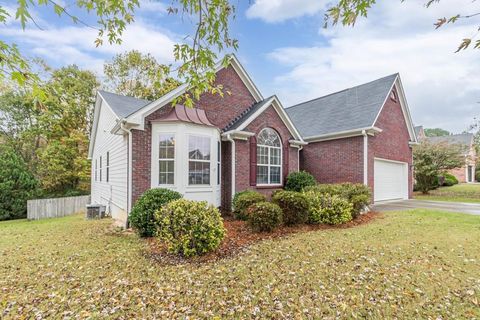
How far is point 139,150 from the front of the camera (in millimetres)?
8555

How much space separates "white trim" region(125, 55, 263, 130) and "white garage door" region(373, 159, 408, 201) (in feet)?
25.3

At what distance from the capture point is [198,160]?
932 centimetres

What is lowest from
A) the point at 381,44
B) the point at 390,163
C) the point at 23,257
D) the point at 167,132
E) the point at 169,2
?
the point at 23,257

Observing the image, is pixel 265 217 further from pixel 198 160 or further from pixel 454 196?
pixel 454 196

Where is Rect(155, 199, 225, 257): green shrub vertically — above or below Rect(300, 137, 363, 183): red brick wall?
below

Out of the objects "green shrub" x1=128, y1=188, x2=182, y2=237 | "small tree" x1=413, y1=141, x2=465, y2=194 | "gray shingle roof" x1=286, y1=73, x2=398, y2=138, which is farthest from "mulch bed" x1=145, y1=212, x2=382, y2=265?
"small tree" x1=413, y1=141, x2=465, y2=194

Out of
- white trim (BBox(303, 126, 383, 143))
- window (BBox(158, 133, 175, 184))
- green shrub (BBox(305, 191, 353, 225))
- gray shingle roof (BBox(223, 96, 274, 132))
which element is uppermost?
→ gray shingle roof (BBox(223, 96, 274, 132))

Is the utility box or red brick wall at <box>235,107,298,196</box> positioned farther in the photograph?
the utility box

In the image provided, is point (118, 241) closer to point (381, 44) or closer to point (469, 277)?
point (469, 277)

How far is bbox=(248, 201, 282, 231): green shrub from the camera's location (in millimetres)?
7273

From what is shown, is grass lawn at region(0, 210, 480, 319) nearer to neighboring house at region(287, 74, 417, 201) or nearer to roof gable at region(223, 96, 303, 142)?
roof gable at region(223, 96, 303, 142)

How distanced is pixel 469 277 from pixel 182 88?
9470mm

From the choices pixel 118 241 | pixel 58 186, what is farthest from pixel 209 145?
pixel 58 186


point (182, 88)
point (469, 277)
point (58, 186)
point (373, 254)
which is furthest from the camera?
point (58, 186)
